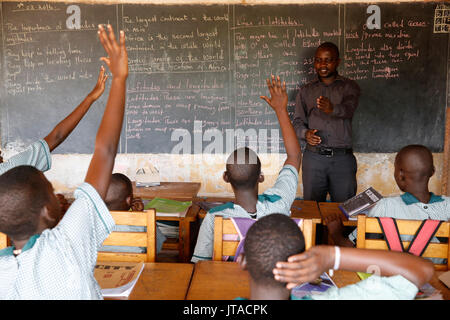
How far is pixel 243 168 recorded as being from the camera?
6.20 feet

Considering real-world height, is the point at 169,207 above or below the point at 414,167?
below

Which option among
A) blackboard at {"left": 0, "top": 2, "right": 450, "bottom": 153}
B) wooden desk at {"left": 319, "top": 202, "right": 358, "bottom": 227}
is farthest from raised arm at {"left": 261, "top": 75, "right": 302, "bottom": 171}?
blackboard at {"left": 0, "top": 2, "right": 450, "bottom": 153}

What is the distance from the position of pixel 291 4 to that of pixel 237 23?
62 cm

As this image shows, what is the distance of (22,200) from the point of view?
1.04 metres

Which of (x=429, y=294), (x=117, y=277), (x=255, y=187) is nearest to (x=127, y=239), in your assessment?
(x=117, y=277)

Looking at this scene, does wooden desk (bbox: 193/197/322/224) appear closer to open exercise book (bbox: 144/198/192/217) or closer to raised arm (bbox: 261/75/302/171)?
open exercise book (bbox: 144/198/192/217)

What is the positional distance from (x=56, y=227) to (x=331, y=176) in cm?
286

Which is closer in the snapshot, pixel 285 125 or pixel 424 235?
pixel 424 235

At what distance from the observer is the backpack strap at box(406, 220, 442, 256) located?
1.64 metres

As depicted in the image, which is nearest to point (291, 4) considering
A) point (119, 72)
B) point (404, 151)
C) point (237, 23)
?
point (237, 23)

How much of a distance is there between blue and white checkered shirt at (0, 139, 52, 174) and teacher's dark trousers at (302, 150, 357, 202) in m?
2.40

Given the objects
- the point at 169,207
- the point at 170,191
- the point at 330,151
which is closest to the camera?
the point at 169,207

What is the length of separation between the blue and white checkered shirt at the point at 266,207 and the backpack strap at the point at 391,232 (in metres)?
0.42

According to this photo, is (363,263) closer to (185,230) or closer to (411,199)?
(411,199)
